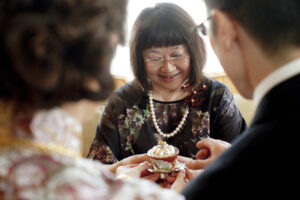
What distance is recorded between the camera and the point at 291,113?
27.9 inches

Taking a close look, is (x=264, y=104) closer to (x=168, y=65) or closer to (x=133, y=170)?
(x=133, y=170)

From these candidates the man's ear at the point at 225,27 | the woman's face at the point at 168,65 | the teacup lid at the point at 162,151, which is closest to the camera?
the man's ear at the point at 225,27

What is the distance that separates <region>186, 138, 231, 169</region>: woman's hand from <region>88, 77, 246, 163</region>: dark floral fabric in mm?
301

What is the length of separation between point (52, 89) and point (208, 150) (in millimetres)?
956

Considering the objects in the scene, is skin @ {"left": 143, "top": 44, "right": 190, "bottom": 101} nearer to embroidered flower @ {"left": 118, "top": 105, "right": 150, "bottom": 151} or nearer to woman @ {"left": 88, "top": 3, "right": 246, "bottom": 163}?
woman @ {"left": 88, "top": 3, "right": 246, "bottom": 163}

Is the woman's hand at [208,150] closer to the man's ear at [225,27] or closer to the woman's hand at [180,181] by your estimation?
the woman's hand at [180,181]

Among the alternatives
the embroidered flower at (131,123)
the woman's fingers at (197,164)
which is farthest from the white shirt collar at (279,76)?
the embroidered flower at (131,123)

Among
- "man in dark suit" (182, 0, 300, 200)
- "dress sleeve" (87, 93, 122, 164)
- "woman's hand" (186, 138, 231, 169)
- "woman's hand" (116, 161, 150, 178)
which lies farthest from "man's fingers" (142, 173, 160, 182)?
"man in dark suit" (182, 0, 300, 200)

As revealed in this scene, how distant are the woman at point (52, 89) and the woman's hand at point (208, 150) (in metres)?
0.72

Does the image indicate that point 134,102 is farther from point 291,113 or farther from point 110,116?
point 291,113

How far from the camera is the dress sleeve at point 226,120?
5.61 feet

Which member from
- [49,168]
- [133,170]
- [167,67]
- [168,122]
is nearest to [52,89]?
[49,168]

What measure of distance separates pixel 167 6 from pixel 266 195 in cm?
127

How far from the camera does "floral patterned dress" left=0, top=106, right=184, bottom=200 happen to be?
0.53 m
